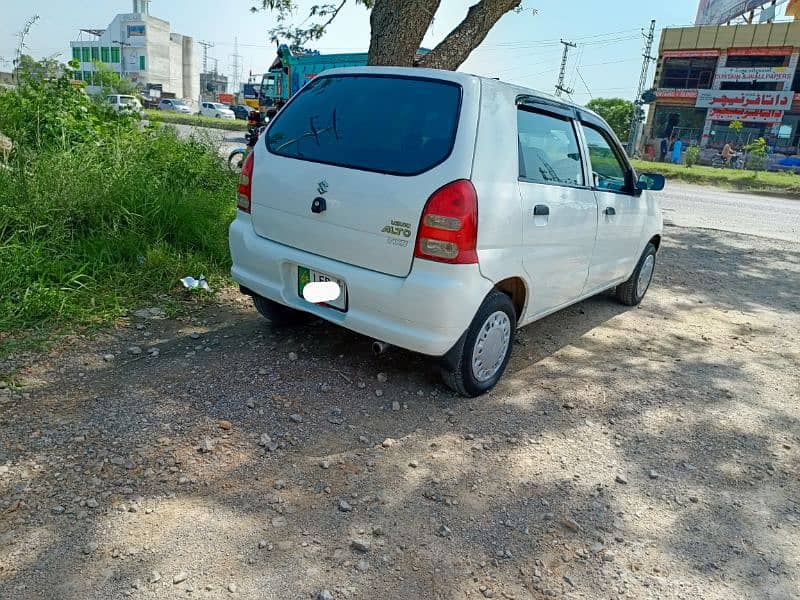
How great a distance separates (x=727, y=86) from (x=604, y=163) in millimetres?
41908

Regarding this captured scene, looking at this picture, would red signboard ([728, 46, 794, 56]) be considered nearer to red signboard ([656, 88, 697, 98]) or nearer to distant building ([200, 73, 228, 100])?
red signboard ([656, 88, 697, 98])

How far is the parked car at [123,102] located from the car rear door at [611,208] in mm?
6118

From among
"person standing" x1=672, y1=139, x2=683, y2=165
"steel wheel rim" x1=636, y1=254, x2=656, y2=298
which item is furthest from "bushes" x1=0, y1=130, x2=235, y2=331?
"person standing" x1=672, y1=139, x2=683, y2=165

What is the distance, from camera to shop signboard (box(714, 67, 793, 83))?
120 feet

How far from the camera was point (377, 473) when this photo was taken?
269 cm

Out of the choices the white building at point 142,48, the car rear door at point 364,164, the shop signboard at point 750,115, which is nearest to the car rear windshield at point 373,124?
the car rear door at point 364,164

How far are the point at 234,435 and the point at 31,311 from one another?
2091mm

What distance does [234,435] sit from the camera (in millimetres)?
2879

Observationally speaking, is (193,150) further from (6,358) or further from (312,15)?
(6,358)

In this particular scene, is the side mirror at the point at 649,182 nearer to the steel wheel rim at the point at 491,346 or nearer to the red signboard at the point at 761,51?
the steel wheel rim at the point at 491,346

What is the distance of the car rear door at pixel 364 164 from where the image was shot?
2922 millimetres

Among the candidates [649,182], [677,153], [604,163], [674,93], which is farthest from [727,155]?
[604,163]

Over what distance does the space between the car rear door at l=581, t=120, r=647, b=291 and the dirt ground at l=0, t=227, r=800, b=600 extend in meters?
0.73

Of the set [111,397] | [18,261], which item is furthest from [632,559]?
[18,261]
